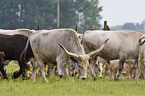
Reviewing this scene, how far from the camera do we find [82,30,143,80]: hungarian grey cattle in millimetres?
12430

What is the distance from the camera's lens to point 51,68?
13.6 m

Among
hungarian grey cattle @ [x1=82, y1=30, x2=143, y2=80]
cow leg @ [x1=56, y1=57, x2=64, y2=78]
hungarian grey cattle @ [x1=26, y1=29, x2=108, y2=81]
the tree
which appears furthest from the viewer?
the tree

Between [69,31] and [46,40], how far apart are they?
41.1 inches

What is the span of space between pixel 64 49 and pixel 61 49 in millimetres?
667

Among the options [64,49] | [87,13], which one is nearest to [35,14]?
[87,13]

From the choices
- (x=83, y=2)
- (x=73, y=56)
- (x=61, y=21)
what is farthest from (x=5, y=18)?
(x=73, y=56)

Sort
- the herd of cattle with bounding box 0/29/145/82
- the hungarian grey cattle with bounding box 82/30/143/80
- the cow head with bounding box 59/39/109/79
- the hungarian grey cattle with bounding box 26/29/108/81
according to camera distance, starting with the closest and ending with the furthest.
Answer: the cow head with bounding box 59/39/109/79 → the hungarian grey cattle with bounding box 26/29/108/81 → the herd of cattle with bounding box 0/29/145/82 → the hungarian grey cattle with bounding box 82/30/143/80

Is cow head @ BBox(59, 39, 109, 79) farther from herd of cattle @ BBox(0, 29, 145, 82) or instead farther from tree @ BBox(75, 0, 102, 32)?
tree @ BBox(75, 0, 102, 32)

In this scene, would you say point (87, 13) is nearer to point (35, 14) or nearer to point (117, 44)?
point (35, 14)

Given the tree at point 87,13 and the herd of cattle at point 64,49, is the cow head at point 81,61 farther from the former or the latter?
the tree at point 87,13

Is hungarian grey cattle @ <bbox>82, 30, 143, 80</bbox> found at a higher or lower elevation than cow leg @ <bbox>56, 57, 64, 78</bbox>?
higher

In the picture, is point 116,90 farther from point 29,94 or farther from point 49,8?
point 49,8

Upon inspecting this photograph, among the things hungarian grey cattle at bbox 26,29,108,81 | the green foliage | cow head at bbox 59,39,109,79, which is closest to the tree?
the green foliage

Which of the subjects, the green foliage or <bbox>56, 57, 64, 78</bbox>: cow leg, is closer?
<bbox>56, 57, 64, 78</bbox>: cow leg
